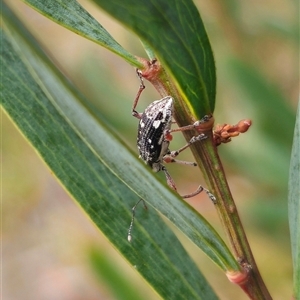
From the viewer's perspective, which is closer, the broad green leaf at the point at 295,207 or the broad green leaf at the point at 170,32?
the broad green leaf at the point at 170,32

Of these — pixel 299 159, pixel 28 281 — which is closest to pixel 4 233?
pixel 28 281

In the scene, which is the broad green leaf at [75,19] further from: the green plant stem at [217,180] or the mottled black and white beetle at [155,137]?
the mottled black and white beetle at [155,137]

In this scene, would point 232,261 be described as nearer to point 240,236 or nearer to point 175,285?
point 240,236

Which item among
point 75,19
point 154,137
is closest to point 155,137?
point 154,137

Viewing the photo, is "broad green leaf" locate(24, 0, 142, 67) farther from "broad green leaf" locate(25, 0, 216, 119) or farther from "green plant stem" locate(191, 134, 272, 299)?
"green plant stem" locate(191, 134, 272, 299)


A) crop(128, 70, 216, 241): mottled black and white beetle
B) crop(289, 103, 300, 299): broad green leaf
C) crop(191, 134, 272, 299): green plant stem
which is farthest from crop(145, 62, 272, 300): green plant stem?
crop(128, 70, 216, 241): mottled black and white beetle

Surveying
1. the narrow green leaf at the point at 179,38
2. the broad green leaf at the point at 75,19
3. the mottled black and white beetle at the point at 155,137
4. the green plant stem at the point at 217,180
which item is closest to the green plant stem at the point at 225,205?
the green plant stem at the point at 217,180

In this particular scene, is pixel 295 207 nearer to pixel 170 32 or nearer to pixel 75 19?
pixel 170 32
